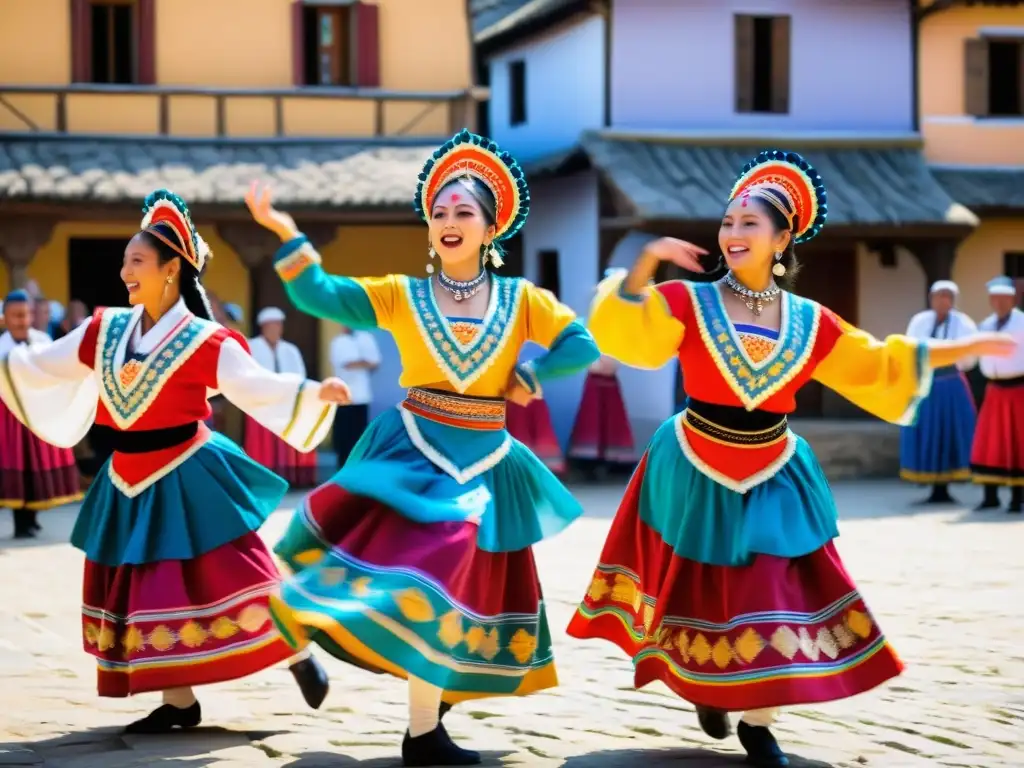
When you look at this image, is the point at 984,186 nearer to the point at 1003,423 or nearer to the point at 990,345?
the point at 1003,423

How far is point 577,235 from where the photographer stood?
66.7ft

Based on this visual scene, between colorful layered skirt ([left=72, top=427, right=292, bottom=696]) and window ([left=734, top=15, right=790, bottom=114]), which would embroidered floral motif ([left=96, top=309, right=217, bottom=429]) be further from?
window ([left=734, top=15, right=790, bottom=114])

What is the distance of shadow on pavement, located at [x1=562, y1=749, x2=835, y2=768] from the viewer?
550cm

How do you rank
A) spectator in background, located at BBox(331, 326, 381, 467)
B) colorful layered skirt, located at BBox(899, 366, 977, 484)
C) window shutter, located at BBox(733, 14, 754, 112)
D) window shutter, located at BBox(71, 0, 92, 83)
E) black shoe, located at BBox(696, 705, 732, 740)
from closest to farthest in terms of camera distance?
black shoe, located at BBox(696, 705, 732, 740), colorful layered skirt, located at BBox(899, 366, 977, 484), spectator in background, located at BBox(331, 326, 381, 467), window shutter, located at BBox(71, 0, 92, 83), window shutter, located at BBox(733, 14, 754, 112)

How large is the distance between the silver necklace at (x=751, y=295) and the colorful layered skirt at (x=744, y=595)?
1.41 feet

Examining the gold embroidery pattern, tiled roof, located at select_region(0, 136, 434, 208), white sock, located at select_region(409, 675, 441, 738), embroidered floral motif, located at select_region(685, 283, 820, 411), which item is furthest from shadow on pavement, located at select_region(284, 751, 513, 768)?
tiled roof, located at select_region(0, 136, 434, 208)

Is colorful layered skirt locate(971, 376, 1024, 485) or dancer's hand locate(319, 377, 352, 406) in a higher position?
dancer's hand locate(319, 377, 352, 406)

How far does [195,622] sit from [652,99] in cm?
1460

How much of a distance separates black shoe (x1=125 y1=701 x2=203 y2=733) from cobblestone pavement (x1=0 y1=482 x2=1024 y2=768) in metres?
0.07

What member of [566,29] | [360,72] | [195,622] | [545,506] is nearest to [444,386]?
[545,506]

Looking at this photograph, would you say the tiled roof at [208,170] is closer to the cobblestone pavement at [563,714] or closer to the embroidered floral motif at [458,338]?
the cobblestone pavement at [563,714]

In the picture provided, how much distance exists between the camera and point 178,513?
6.00m

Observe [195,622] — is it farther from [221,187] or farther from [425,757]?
[221,187]

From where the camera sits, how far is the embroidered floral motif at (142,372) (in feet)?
19.9
